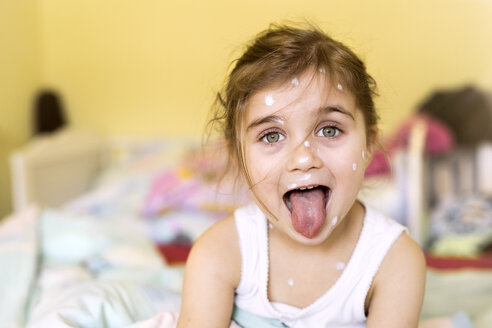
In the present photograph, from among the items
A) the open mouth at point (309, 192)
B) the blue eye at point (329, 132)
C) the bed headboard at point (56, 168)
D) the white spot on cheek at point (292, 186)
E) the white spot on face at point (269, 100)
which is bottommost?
the bed headboard at point (56, 168)

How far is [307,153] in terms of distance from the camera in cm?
78

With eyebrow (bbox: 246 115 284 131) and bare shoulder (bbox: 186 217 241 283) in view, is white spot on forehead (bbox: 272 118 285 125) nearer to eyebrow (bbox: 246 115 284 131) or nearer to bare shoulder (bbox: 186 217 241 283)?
eyebrow (bbox: 246 115 284 131)

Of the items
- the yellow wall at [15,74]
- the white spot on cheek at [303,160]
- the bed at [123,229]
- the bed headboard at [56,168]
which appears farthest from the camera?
the yellow wall at [15,74]

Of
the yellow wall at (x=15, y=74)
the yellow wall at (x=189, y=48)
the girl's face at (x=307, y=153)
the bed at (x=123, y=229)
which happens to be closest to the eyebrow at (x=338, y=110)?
the girl's face at (x=307, y=153)

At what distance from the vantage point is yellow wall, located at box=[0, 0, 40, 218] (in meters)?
2.61

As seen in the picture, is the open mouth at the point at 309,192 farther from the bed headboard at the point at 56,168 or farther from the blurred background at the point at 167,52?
the blurred background at the point at 167,52

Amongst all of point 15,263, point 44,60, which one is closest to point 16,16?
point 44,60

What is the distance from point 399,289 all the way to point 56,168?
1905 millimetres

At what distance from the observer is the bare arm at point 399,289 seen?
845 mm

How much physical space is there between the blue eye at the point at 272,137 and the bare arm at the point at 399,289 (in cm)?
27

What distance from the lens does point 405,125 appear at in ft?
8.14

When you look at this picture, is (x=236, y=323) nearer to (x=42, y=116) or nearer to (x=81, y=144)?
(x=81, y=144)

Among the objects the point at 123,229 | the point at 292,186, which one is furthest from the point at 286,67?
the point at 123,229

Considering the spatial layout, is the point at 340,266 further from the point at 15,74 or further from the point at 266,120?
the point at 15,74
